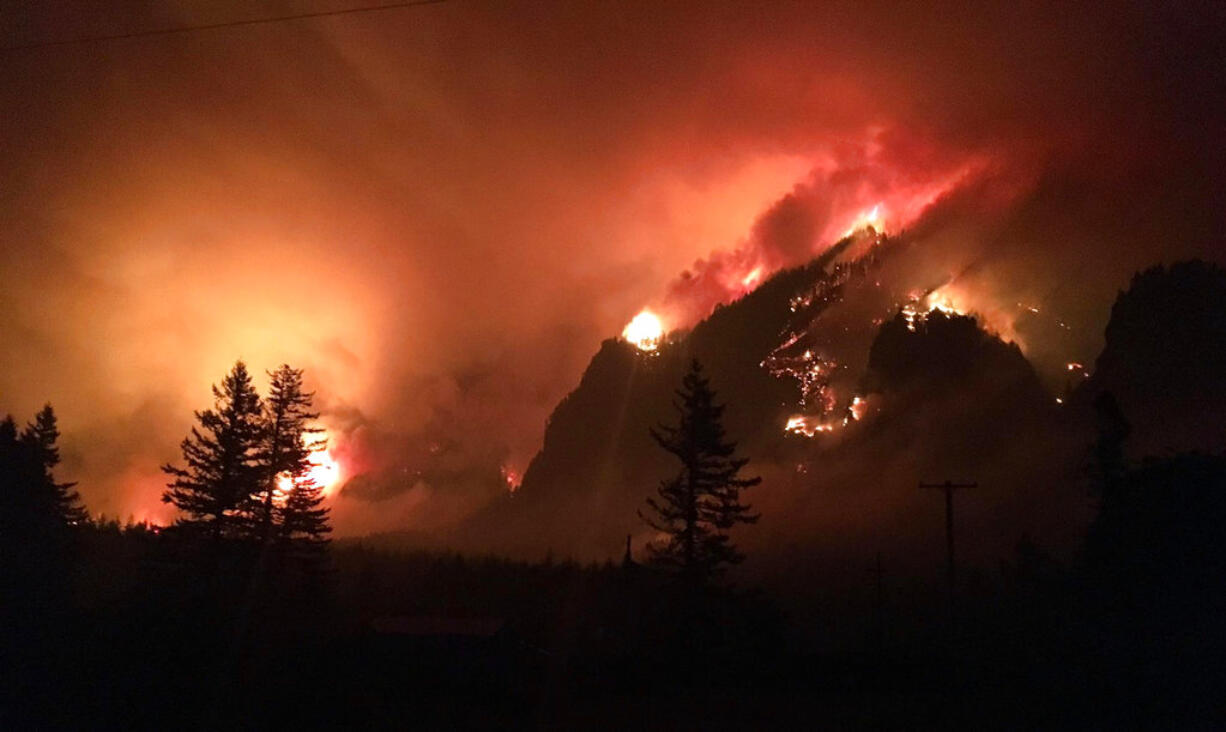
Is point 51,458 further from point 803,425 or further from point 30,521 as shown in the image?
point 803,425

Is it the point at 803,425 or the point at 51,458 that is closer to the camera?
the point at 51,458

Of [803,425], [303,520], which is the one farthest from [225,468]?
[803,425]

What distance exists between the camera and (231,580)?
4497 cm


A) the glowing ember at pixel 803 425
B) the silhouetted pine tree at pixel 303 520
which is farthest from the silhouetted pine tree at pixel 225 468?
Answer: the glowing ember at pixel 803 425

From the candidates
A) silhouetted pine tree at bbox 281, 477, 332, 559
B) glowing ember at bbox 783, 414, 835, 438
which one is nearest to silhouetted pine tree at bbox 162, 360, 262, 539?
silhouetted pine tree at bbox 281, 477, 332, 559

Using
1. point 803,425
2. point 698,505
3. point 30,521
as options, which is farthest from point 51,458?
point 803,425

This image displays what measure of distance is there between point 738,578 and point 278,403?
75.1m

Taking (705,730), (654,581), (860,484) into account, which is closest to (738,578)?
(860,484)

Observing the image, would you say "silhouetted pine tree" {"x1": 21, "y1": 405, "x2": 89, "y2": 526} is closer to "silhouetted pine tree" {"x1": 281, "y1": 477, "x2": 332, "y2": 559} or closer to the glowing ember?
"silhouetted pine tree" {"x1": 281, "y1": 477, "x2": 332, "y2": 559}

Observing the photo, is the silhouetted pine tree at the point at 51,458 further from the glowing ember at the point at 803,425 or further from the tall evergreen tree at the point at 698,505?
the glowing ember at the point at 803,425

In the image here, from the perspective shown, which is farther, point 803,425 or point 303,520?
point 803,425

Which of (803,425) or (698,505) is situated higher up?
(803,425)

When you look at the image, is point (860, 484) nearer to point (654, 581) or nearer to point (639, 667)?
point (654, 581)

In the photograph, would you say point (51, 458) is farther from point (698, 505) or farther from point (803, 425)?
point (803, 425)
